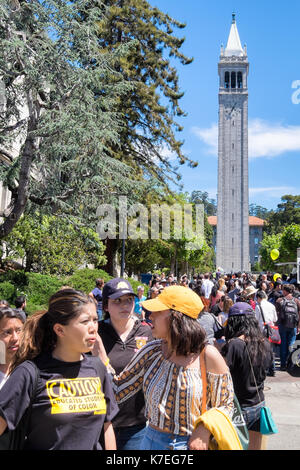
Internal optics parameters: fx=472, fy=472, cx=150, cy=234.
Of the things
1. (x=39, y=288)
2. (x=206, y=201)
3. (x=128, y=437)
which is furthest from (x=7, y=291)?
(x=206, y=201)

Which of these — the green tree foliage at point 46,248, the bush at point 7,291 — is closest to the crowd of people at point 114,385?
the bush at point 7,291

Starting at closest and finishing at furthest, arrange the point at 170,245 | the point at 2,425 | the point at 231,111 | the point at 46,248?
the point at 2,425 < the point at 46,248 < the point at 170,245 < the point at 231,111

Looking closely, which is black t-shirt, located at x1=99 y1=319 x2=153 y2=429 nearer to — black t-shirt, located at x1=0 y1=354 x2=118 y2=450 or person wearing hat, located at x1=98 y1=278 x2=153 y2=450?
person wearing hat, located at x1=98 y1=278 x2=153 y2=450

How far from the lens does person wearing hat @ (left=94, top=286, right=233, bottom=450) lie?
2.59 m

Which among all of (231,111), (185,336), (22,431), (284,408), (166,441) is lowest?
(284,408)

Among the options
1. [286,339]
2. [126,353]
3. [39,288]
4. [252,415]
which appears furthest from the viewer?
[39,288]

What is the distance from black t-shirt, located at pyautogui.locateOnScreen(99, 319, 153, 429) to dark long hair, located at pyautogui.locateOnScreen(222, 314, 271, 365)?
35.8 inches

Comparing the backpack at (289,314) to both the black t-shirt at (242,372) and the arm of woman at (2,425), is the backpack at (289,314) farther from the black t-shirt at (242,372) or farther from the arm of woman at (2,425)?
the arm of woman at (2,425)

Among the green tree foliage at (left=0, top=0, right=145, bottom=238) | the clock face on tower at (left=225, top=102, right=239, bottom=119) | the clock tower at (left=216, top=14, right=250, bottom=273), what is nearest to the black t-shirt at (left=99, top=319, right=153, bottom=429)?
the green tree foliage at (left=0, top=0, right=145, bottom=238)

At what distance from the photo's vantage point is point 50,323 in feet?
8.70

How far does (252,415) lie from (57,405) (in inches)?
84.5

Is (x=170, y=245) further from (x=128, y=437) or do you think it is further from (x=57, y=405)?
(x=57, y=405)

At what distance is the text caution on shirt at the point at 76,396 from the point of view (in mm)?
2391
